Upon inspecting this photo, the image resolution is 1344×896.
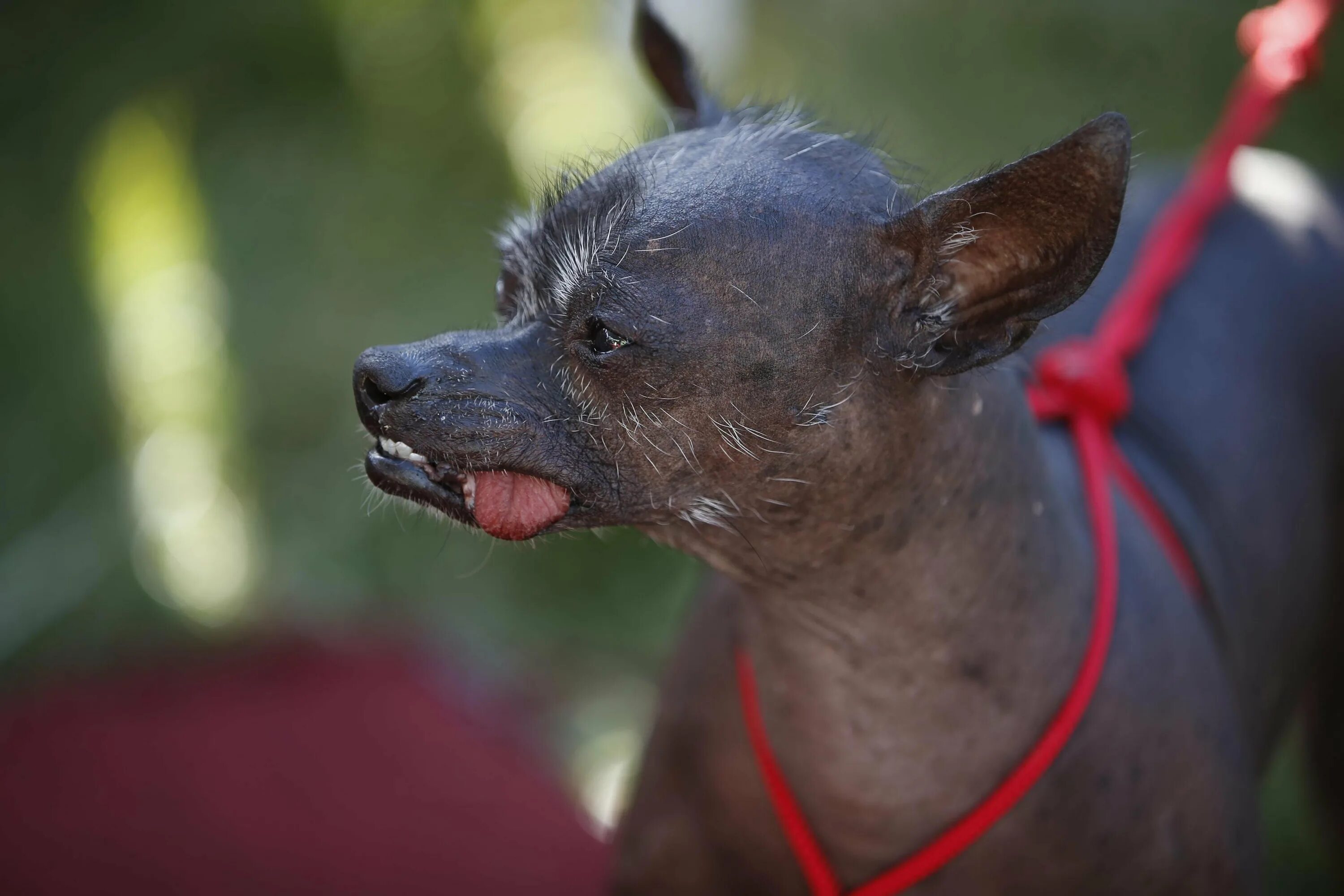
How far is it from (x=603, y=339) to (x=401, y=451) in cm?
24

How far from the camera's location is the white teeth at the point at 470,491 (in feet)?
4.01

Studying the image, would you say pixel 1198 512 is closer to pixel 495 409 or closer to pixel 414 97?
pixel 495 409

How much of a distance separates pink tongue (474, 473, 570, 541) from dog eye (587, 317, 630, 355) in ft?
0.47

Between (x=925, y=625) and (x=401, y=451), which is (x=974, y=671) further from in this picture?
(x=401, y=451)

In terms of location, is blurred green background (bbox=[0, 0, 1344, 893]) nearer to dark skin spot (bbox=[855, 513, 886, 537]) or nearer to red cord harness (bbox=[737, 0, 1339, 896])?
red cord harness (bbox=[737, 0, 1339, 896])

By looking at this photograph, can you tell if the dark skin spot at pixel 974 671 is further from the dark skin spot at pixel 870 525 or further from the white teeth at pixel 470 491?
the white teeth at pixel 470 491

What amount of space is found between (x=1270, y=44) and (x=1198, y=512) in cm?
74

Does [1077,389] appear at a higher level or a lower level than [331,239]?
lower

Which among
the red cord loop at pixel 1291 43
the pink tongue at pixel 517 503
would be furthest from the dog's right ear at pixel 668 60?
the red cord loop at pixel 1291 43

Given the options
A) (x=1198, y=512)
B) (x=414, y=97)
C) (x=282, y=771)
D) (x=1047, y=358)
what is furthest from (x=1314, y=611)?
(x=414, y=97)

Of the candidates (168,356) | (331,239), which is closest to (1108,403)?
(168,356)

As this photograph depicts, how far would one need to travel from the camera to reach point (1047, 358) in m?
1.65

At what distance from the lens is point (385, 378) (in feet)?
3.89

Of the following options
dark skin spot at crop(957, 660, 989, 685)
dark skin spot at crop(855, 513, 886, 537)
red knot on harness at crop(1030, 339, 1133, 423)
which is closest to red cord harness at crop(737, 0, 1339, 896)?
red knot on harness at crop(1030, 339, 1133, 423)
